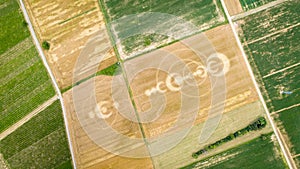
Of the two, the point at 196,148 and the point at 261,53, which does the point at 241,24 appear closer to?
the point at 261,53

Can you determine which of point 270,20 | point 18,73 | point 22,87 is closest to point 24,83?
point 22,87

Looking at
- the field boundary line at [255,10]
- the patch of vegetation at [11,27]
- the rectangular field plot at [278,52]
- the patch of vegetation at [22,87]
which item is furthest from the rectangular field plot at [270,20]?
the patch of vegetation at [11,27]

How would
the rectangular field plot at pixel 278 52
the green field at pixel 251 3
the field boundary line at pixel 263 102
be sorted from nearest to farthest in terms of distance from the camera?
the field boundary line at pixel 263 102 < the rectangular field plot at pixel 278 52 < the green field at pixel 251 3

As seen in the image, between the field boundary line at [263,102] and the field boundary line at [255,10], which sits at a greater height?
the field boundary line at [255,10]

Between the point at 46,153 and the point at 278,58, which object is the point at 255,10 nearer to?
the point at 278,58

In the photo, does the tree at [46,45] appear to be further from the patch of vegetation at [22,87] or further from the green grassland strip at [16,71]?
the green grassland strip at [16,71]

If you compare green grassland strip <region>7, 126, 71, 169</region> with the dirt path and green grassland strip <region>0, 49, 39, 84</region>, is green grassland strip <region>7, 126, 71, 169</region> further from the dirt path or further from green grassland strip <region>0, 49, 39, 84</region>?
green grassland strip <region>0, 49, 39, 84</region>

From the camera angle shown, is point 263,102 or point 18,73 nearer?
point 263,102
